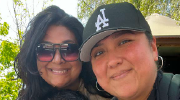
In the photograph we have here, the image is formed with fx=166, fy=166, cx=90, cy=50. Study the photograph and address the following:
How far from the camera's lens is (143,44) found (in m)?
1.17

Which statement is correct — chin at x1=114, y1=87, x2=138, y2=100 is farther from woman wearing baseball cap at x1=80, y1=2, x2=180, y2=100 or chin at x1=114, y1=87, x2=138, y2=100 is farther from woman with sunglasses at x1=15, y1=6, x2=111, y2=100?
woman with sunglasses at x1=15, y1=6, x2=111, y2=100

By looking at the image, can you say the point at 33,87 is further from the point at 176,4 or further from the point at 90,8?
the point at 90,8

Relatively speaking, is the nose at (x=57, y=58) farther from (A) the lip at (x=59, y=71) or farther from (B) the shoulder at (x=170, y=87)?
(B) the shoulder at (x=170, y=87)

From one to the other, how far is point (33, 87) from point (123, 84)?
125 cm

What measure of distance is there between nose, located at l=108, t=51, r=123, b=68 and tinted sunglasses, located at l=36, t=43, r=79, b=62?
73cm

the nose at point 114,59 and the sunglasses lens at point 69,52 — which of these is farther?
the sunglasses lens at point 69,52

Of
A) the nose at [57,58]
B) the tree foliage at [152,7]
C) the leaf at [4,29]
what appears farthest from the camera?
the tree foliage at [152,7]

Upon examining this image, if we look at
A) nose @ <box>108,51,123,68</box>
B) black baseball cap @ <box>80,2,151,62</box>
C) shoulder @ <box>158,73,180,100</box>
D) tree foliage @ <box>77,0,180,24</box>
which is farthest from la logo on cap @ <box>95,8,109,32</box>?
tree foliage @ <box>77,0,180,24</box>

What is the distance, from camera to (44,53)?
181 centimetres

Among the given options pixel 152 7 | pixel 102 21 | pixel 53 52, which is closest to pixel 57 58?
pixel 53 52

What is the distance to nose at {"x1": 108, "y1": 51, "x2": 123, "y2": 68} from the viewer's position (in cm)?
112

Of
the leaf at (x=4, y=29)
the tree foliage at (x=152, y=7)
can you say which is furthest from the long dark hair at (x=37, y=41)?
the tree foliage at (x=152, y=7)

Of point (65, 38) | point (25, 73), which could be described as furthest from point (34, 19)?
point (25, 73)

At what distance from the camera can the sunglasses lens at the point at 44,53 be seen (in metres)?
1.81
